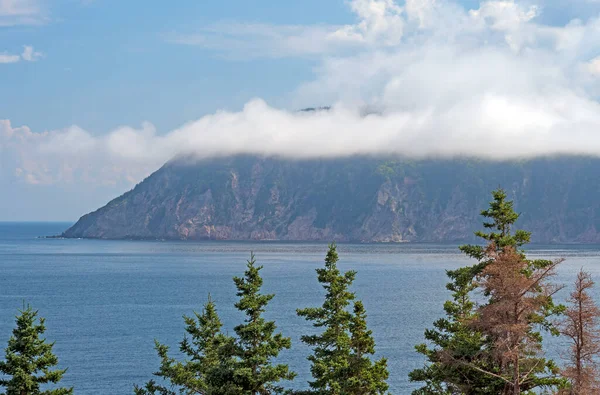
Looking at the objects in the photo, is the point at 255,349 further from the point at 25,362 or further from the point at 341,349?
the point at 25,362

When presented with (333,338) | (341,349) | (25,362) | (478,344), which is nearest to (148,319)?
(25,362)

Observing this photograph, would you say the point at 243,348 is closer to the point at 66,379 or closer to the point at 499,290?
the point at 499,290

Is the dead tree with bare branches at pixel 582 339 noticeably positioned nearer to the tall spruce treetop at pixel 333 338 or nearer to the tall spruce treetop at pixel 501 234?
the tall spruce treetop at pixel 501 234

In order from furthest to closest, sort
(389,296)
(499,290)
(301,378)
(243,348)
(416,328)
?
(389,296)
(416,328)
(301,378)
(243,348)
(499,290)

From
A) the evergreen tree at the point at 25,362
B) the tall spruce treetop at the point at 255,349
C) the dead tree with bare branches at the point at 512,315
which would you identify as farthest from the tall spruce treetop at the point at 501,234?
the evergreen tree at the point at 25,362

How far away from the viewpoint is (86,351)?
103 m

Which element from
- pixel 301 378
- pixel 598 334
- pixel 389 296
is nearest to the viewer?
pixel 598 334

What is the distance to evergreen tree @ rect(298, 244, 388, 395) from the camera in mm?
36125

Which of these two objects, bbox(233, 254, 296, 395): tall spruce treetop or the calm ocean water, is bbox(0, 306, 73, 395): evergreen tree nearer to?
bbox(233, 254, 296, 395): tall spruce treetop

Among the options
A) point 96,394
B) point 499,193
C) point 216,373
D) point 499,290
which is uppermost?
point 499,193

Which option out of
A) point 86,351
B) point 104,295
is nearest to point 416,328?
point 86,351

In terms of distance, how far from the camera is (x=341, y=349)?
3641 cm

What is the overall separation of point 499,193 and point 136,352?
7600 centimetres

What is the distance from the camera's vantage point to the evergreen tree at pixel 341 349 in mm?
36125
